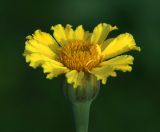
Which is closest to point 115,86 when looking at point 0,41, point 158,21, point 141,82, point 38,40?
point 141,82

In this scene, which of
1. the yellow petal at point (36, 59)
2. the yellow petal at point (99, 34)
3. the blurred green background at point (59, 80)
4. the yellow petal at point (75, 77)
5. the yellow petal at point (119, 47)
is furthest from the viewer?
the blurred green background at point (59, 80)

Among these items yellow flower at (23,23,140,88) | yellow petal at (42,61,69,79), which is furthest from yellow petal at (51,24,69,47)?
yellow petal at (42,61,69,79)

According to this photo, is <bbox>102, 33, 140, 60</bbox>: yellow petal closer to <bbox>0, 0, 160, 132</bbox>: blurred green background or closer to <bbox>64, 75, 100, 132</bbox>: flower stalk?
<bbox>64, 75, 100, 132</bbox>: flower stalk

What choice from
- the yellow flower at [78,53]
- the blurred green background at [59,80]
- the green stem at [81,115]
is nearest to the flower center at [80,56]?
the yellow flower at [78,53]

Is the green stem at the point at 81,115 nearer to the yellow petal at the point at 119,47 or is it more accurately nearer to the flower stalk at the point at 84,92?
the flower stalk at the point at 84,92

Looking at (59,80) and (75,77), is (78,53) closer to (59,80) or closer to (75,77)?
(75,77)

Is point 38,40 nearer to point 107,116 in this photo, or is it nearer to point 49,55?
point 49,55
